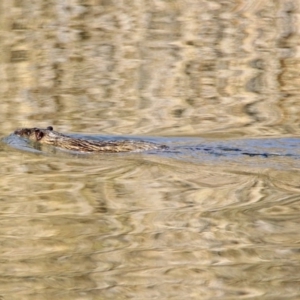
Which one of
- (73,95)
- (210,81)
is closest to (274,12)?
(210,81)

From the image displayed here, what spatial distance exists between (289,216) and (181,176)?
1.36 meters

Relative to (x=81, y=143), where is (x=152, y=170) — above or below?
below

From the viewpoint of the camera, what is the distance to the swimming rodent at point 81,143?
8.38 metres

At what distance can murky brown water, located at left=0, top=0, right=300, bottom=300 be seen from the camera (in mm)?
5320

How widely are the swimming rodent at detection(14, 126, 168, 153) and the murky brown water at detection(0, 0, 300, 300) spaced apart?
0.39 feet

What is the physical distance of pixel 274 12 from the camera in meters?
17.2

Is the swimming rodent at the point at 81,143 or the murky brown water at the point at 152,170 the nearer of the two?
the murky brown water at the point at 152,170

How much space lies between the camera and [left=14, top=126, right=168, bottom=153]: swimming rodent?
27.5ft

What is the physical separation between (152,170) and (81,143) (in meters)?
0.97

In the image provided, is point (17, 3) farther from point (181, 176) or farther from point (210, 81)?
point (181, 176)

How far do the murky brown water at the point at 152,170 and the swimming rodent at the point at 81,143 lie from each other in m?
0.12

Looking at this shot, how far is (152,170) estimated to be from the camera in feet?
25.6

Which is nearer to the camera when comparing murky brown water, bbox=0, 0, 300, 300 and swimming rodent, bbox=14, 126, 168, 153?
murky brown water, bbox=0, 0, 300, 300

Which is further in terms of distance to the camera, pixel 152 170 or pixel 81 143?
pixel 81 143
